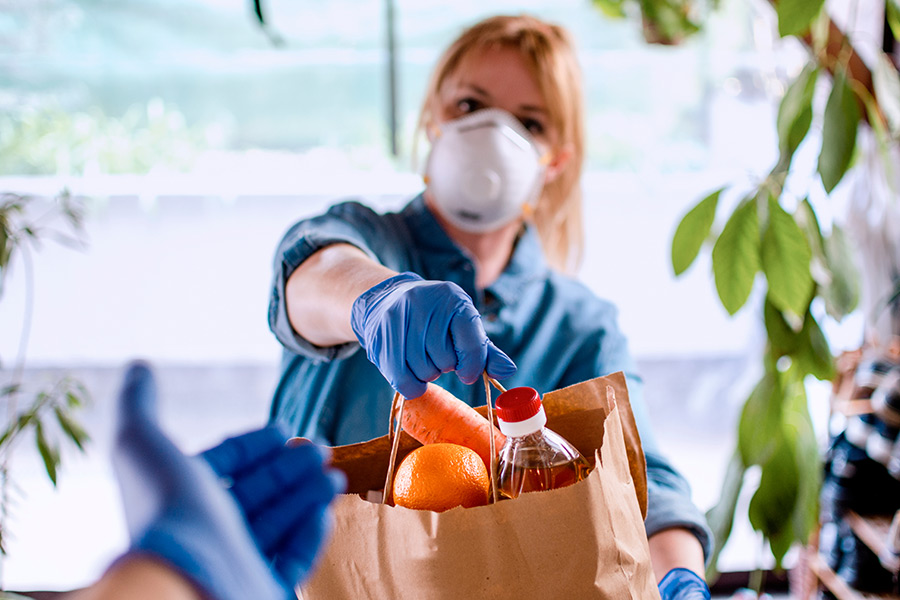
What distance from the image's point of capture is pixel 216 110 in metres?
2.96

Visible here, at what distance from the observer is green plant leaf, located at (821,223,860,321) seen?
1.30 m

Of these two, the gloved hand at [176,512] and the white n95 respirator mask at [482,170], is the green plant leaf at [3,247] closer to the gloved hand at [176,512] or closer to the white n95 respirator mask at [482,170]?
the white n95 respirator mask at [482,170]

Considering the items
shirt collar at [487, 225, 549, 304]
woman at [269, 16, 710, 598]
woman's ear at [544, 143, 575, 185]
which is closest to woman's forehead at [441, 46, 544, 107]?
woman at [269, 16, 710, 598]

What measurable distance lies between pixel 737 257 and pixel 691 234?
9 centimetres

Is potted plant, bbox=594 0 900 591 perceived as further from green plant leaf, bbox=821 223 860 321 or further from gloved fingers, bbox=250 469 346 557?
gloved fingers, bbox=250 469 346 557

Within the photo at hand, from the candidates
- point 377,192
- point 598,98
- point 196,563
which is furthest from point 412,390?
point 598,98

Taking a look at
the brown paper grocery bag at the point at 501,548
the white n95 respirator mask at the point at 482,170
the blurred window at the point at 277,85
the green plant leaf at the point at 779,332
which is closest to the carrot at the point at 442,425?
the brown paper grocery bag at the point at 501,548

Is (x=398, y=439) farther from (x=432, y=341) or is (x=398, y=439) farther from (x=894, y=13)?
(x=894, y=13)

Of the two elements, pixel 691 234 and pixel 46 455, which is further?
pixel 691 234

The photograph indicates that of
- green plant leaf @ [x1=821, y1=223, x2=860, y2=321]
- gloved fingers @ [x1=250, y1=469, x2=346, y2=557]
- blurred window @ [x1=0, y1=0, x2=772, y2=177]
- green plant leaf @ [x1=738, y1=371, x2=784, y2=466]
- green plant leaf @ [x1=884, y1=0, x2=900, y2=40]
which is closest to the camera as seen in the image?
gloved fingers @ [x1=250, y1=469, x2=346, y2=557]

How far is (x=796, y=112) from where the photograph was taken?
125 centimetres

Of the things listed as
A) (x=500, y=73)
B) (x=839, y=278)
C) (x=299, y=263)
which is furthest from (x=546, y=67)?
(x=839, y=278)

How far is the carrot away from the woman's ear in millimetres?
723

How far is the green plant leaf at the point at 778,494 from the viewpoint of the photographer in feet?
4.56
